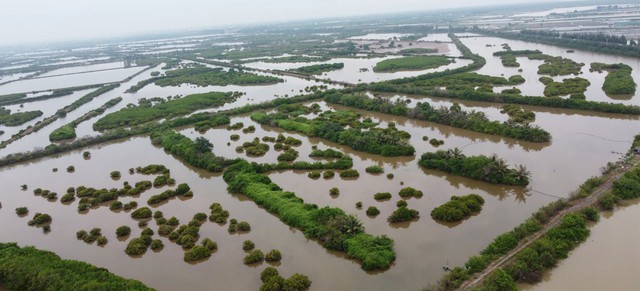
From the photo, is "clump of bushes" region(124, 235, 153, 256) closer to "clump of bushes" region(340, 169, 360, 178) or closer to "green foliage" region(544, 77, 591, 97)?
"clump of bushes" region(340, 169, 360, 178)

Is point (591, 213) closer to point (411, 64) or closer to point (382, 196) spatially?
point (382, 196)

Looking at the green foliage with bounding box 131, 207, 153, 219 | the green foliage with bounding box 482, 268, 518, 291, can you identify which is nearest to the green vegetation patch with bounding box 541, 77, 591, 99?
the green foliage with bounding box 482, 268, 518, 291

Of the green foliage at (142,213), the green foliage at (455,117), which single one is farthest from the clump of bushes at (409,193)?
the green foliage at (142,213)

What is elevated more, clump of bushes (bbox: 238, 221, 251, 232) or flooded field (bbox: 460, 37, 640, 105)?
flooded field (bbox: 460, 37, 640, 105)

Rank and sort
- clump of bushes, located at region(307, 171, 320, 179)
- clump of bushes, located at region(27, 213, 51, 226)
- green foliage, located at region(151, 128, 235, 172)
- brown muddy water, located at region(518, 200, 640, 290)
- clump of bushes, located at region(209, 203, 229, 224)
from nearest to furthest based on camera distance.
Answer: brown muddy water, located at region(518, 200, 640, 290) → clump of bushes, located at region(209, 203, 229, 224) → clump of bushes, located at region(27, 213, 51, 226) → clump of bushes, located at region(307, 171, 320, 179) → green foliage, located at region(151, 128, 235, 172)

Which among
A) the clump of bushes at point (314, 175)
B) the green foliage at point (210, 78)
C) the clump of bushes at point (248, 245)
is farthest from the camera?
the green foliage at point (210, 78)

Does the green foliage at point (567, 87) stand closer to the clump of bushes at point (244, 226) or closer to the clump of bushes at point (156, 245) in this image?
the clump of bushes at point (244, 226)

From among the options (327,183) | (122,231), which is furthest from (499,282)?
(122,231)
